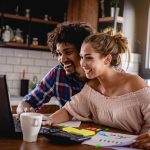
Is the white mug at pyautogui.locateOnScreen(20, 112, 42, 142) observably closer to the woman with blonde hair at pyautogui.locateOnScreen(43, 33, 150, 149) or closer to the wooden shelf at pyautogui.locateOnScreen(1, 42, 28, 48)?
the woman with blonde hair at pyautogui.locateOnScreen(43, 33, 150, 149)

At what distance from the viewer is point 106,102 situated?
1.79m

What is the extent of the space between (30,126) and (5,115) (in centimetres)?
14

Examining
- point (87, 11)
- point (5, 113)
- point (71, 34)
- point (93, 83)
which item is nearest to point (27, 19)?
point (87, 11)

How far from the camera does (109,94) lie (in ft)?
5.97

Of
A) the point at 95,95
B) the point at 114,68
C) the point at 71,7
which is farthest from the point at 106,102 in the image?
the point at 71,7

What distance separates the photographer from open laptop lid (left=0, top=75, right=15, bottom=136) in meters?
1.31

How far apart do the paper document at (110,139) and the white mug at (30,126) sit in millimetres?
215

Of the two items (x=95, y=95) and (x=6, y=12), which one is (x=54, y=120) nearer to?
(x=95, y=95)

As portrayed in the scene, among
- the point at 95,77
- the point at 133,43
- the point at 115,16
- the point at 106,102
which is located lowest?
the point at 106,102

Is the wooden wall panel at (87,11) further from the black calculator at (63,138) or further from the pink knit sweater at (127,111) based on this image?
the black calculator at (63,138)

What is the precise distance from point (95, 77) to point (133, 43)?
2.10 meters

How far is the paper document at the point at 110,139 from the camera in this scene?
1.30 m

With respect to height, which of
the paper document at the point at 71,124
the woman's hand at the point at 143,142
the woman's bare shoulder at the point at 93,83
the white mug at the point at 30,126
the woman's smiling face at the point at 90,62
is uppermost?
the woman's smiling face at the point at 90,62

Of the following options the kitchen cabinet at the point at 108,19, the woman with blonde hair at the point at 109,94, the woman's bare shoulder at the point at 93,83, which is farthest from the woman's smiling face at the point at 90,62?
the kitchen cabinet at the point at 108,19
